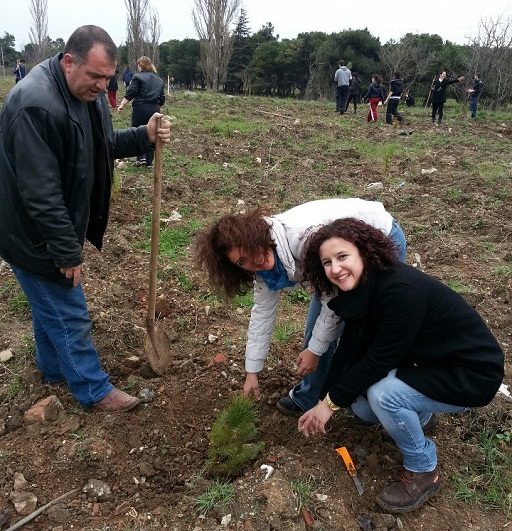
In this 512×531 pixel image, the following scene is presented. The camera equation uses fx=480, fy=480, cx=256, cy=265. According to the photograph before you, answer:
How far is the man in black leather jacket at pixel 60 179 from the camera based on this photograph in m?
2.00

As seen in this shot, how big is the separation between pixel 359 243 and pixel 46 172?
1.33 m

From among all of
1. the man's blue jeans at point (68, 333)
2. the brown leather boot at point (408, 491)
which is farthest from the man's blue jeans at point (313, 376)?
the man's blue jeans at point (68, 333)

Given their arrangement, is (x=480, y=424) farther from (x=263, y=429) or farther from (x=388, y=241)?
(x=388, y=241)

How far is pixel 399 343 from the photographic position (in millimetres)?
1919

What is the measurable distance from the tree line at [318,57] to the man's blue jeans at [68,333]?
65.2 feet

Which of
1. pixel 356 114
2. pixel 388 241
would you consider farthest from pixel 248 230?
pixel 356 114

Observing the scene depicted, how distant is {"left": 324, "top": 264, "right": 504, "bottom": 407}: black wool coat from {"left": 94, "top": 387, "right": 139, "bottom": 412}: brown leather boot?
124 centimetres

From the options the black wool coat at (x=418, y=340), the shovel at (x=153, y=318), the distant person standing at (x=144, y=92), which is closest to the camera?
the black wool coat at (x=418, y=340)

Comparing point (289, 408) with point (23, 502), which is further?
point (289, 408)

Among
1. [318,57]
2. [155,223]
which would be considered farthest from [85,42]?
[318,57]

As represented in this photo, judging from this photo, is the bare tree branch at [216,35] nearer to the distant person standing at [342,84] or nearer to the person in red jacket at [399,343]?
the distant person standing at [342,84]

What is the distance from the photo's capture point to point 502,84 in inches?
742

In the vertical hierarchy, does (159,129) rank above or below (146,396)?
above

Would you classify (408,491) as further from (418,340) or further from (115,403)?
(115,403)
